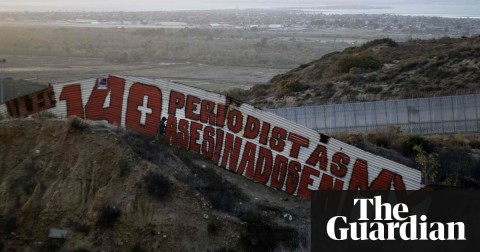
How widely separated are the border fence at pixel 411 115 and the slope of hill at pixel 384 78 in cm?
629

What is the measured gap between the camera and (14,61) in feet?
266

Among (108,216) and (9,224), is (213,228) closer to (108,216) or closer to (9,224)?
(108,216)

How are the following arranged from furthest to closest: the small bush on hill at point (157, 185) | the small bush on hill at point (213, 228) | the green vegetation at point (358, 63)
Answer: the green vegetation at point (358, 63) < the small bush on hill at point (157, 185) < the small bush on hill at point (213, 228)

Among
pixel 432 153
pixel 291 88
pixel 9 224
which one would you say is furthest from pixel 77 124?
pixel 291 88

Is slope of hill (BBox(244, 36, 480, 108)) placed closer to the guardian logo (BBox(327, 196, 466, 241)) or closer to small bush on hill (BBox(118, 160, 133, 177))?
small bush on hill (BBox(118, 160, 133, 177))

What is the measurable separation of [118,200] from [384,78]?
30.9m

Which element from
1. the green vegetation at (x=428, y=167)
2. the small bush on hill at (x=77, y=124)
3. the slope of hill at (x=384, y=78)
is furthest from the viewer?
the slope of hill at (x=384, y=78)

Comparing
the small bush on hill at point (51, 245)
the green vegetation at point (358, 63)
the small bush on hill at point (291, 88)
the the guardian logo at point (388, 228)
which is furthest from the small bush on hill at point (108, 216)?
the green vegetation at point (358, 63)

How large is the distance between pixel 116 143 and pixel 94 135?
91cm

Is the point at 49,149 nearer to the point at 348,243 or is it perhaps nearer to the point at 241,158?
the point at 241,158

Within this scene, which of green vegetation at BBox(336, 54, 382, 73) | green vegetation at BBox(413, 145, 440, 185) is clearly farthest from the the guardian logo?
green vegetation at BBox(336, 54, 382, 73)

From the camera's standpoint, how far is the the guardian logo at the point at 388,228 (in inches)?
560

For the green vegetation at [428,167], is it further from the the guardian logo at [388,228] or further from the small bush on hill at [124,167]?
the small bush on hill at [124,167]

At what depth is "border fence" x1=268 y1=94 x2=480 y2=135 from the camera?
33.9 metres
